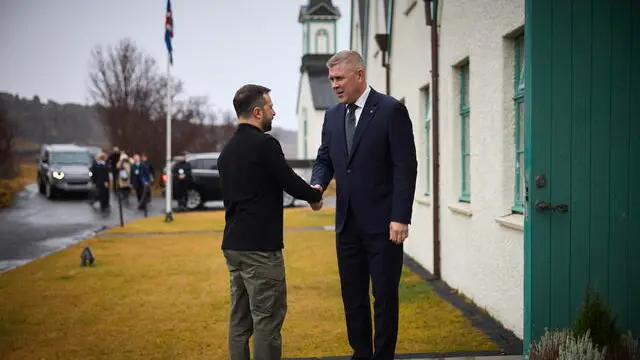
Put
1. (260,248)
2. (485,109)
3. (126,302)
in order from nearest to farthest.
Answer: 1. (260,248)
2. (485,109)
3. (126,302)

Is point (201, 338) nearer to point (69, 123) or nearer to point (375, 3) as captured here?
point (375, 3)

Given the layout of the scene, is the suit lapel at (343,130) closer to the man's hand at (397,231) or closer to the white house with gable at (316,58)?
the man's hand at (397,231)

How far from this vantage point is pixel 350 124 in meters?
4.53

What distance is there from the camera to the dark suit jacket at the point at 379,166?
4.25 m

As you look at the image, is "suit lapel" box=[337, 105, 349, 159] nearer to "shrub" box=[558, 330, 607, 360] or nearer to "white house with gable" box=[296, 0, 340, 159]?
"shrub" box=[558, 330, 607, 360]

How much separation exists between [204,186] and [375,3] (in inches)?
418

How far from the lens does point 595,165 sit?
4375 millimetres

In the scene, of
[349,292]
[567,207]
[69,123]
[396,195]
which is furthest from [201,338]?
[69,123]

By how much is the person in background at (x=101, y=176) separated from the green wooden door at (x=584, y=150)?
19.1 meters

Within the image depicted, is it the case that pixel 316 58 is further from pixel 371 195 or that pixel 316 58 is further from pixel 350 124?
pixel 371 195

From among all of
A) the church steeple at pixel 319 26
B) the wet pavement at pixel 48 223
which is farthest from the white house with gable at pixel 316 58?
the wet pavement at pixel 48 223

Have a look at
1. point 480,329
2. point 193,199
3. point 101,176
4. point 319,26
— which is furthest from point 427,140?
point 319,26

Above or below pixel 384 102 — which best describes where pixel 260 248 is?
below

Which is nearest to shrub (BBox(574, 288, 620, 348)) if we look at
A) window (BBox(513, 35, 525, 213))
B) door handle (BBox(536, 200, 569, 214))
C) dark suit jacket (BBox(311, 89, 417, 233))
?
door handle (BBox(536, 200, 569, 214))
